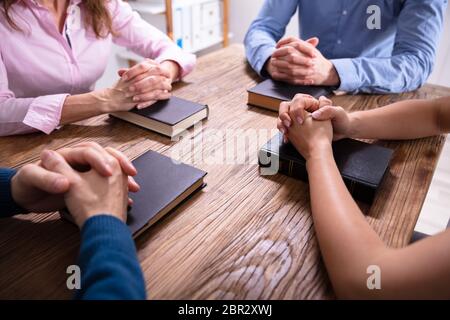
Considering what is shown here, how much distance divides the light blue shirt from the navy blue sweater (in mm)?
868

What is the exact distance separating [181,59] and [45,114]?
1.58 ft

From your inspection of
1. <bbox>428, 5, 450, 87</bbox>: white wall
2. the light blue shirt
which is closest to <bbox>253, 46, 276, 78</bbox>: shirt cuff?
the light blue shirt

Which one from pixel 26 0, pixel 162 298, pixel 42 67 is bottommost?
pixel 162 298

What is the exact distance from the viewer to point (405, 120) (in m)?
0.84

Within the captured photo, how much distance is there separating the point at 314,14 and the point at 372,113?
0.79 metres

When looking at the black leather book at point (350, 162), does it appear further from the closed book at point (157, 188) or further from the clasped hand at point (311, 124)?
the closed book at point (157, 188)

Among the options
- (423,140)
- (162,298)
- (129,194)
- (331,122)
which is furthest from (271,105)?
(162,298)

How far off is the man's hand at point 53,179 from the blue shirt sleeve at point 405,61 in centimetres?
82

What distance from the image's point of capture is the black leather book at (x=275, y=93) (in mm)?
991

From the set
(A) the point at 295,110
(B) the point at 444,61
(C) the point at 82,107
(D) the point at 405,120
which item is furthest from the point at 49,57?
(B) the point at 444,61

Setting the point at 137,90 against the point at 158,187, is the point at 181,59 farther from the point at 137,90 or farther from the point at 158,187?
the point at 158,187

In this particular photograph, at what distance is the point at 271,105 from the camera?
100cm

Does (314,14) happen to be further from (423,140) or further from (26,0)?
(26,0)

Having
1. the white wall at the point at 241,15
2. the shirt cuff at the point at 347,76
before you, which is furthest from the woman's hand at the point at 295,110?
the white wall at the point at 241,15
